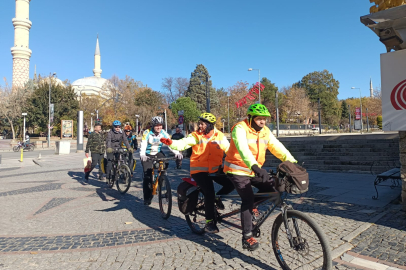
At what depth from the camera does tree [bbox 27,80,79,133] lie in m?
48.8

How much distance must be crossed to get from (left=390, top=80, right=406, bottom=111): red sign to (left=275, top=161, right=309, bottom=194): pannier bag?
10.9 ft

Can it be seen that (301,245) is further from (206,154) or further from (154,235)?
(154,235)

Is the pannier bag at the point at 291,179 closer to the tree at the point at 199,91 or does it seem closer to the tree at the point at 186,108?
the tree at the point at 186,108

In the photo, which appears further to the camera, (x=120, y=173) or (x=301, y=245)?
(x=120, y=173)

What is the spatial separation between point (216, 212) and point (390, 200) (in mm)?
4300

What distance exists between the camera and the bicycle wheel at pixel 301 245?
278 cm

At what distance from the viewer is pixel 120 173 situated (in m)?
7.84

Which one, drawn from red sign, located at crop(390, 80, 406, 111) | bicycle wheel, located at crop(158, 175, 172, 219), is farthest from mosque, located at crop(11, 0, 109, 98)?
red sign, located at crop(390, 80, 406, 111)

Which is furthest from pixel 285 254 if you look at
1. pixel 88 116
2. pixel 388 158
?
pixel 88 116

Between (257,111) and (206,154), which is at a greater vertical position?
(257,111)

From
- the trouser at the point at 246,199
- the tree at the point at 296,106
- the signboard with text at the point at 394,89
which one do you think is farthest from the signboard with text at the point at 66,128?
the tree at the point at 296,106

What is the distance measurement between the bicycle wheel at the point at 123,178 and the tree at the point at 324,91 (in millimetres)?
70010

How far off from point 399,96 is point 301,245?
145 inches

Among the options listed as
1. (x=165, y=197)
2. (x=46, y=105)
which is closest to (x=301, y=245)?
(x=165, y=197)
